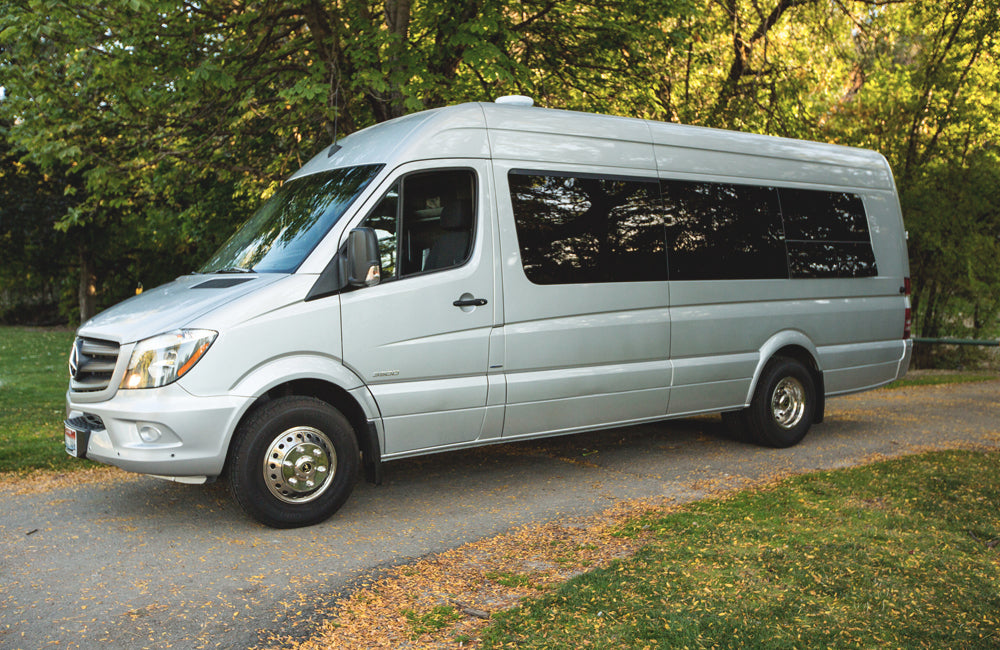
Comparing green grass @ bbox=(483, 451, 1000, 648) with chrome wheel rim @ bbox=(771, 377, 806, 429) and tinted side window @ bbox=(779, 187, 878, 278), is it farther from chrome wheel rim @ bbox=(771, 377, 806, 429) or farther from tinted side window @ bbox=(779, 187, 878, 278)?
tinted side window @ bbox=(779, 187, 878, 278)

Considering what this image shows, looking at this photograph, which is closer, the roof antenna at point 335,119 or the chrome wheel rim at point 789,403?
the roof antenna at point 335,119

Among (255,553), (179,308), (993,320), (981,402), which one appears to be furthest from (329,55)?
(993,320)

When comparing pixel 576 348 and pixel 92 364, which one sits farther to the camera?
pixel 576 348

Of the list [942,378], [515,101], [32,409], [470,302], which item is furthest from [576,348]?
[942,378]

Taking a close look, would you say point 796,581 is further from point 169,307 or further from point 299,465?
point 169,307

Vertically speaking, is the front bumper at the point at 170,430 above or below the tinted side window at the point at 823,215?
below

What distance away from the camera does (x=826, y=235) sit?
8.96m

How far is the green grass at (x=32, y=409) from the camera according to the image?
25.7ft

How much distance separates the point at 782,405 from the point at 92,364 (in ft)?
19.5

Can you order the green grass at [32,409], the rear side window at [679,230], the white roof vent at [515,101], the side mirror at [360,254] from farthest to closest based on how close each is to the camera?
the green grass at [32,409], the white roof vent at [515,101], the rear side window at [679,230], the side mirror at [360,254]

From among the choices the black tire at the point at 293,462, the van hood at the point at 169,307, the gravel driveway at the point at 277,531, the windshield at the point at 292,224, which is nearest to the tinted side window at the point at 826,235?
the gravel driveway at the point at 277,531

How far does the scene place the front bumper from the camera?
5504 millimetres

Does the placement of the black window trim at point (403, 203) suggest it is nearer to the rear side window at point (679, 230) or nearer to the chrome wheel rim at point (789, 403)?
the rear side window at point (679, 230)

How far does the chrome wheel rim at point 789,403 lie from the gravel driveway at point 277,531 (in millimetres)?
278
